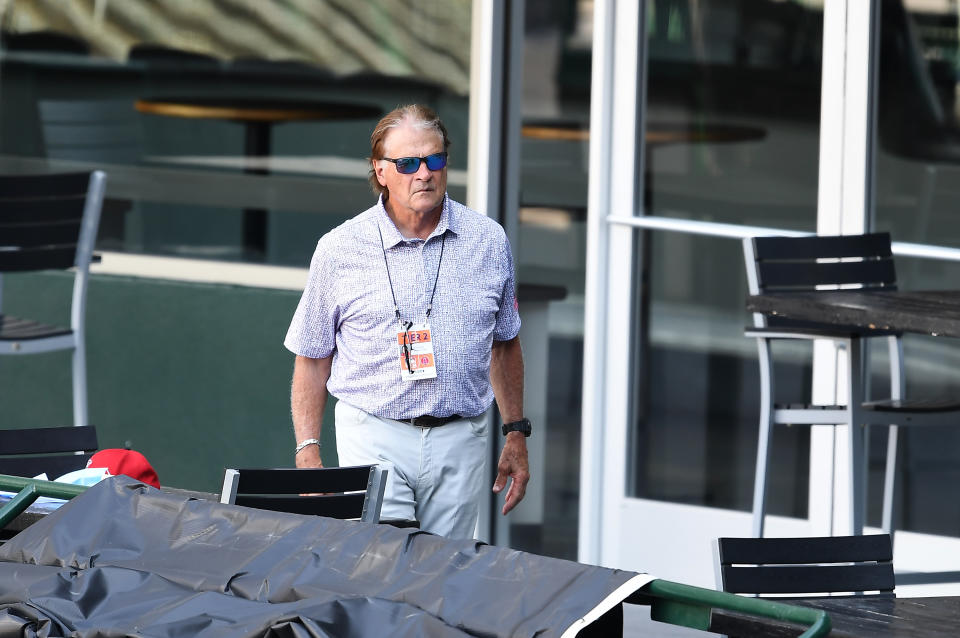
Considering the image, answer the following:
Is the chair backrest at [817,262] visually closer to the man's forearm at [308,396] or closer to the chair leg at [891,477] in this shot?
the chair leg at [891,477]

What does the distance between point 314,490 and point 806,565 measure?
3.16ft

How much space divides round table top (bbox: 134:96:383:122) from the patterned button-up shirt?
2480 millimetres

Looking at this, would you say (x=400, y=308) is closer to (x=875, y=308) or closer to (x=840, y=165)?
(x=875, y=308)

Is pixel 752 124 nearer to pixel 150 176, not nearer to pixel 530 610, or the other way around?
pixel 150 176

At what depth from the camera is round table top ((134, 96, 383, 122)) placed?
6383 mm

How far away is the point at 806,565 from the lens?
312cm

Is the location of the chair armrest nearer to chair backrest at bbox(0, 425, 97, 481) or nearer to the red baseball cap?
the red baseball cap

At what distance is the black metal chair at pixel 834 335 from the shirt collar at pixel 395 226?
1.23 meters

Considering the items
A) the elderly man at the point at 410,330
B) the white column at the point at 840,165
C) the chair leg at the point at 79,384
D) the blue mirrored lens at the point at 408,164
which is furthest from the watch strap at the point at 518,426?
the chair leg at the point at 79,384

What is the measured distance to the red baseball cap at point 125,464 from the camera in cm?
377

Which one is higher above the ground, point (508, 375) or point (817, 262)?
point (817, 262)

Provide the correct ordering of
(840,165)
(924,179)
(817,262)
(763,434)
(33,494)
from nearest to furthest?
(33,494) → (763,434) → (817,262) → (840,165) → (924,179)

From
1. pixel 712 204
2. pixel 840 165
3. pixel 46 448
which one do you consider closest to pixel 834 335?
pixel 840 165

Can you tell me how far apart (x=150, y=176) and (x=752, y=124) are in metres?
2.43
